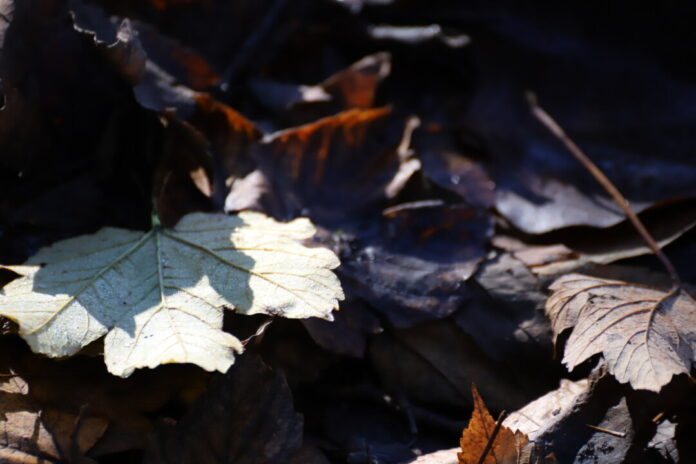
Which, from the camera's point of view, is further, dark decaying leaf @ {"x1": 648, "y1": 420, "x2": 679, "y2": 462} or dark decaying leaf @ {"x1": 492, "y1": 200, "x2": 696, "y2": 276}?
dark decaying leaf @ {"x1": 492, "y1": 200, "x2": 696, "y2": 276}

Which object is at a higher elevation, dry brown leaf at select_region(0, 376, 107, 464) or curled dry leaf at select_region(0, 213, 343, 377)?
curled dry leaf at select_region(0, 213, 343, 377)

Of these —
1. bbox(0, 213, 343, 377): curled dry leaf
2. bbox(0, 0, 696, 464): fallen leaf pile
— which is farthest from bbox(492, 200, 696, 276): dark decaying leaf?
bbox(0, 213, 343, 377): curled dry leaf

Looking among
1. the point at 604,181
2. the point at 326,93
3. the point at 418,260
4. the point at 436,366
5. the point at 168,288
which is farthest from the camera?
the point at 326,93

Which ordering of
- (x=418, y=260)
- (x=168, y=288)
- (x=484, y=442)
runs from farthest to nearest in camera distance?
(x=418, y=260), (x=168, y=288), (x=484, y=442)

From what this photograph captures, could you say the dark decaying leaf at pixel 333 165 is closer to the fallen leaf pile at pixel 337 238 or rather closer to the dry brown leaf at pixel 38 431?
the fallen leaf pile at pixel 337 238

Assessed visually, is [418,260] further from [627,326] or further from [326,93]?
[326,93]

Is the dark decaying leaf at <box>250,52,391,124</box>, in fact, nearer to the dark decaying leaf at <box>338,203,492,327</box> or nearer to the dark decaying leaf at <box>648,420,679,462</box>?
the dark decaying leaf at <box>338,203,492,327</box>

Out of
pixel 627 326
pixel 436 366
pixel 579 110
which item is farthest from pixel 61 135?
pixel 579 110
